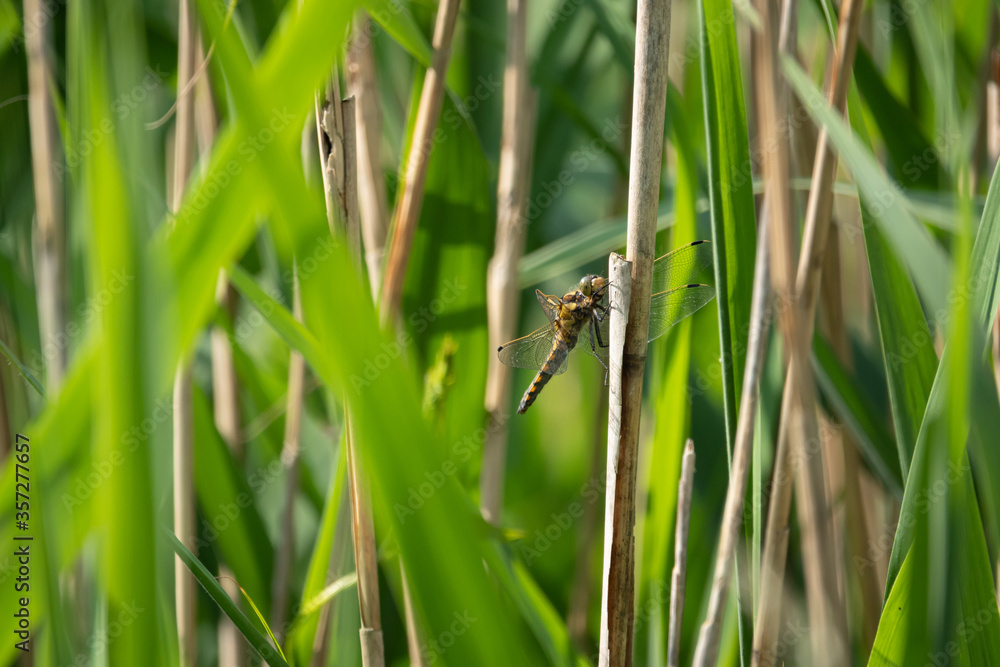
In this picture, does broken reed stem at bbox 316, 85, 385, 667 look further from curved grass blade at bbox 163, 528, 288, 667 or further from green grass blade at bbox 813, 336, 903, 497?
green grass blade at bbox 813, 336, 903, 497

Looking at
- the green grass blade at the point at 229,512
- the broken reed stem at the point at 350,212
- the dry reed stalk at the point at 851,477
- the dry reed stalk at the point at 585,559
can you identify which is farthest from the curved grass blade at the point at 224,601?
the dry reed stalk at the point at 851,477

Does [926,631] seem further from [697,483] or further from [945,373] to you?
[697,483]

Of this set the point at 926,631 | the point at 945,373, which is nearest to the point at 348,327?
the point at 945,373

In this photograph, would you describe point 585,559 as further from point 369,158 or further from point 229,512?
point 369,158

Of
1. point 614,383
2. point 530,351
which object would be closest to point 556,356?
point 530,351

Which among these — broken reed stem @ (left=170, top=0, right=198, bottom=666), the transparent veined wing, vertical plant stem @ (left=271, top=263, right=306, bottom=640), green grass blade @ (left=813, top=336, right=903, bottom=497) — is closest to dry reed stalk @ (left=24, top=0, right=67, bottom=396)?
broken reed stem @ (left=170, top=0, right=198, bottom=666)

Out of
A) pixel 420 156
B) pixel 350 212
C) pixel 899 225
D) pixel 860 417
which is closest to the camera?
pixel 899 225
